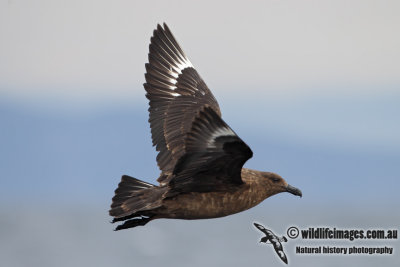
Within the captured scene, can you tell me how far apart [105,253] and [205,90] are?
55991mm

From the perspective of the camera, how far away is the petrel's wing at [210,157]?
27.0ft

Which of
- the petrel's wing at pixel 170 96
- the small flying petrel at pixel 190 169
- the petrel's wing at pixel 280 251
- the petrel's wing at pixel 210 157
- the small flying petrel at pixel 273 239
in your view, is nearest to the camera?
the petrel's wing at pixel 210 157

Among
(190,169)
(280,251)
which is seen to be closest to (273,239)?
(280,251)

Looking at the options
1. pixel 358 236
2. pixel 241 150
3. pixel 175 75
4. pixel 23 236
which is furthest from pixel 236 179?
pixel 23 236

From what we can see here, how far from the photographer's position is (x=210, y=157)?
8.55 metres

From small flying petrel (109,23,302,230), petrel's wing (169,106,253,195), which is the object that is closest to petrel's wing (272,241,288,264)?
small flying petrel (109,23,302,230)

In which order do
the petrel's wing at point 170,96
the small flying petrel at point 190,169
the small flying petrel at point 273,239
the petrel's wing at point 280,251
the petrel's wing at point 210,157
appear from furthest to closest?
1. the small flying petrel at point 273,239
2. the petrel's wing at point 280,251
3. the petrel's wing at point 170,96
4. the small flying petrel at point 190,169
5. the petrel's wing at point 210,157

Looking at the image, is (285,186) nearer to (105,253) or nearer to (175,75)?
(175,75)

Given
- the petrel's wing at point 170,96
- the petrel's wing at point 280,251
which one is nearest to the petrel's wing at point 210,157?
the petrel's wing at point 170,96

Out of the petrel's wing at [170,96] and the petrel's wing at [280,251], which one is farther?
the petrel's wing at [280,251]

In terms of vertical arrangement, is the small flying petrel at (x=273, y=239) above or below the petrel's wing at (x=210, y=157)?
below

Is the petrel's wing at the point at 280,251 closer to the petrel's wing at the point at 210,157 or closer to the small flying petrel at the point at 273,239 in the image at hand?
the small flying petrel at the point at 273,239

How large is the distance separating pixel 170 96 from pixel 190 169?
6.09 feet

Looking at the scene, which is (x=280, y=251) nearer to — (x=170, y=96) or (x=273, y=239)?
(x=273, y=239)
